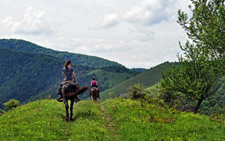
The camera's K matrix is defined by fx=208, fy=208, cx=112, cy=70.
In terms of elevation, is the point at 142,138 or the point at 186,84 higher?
the point at 186,84

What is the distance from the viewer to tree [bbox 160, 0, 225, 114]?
A: 20.9 metres

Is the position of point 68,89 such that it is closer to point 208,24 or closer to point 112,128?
point 112,128

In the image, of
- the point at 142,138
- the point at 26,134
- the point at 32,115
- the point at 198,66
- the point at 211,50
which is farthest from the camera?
the point at 198,66

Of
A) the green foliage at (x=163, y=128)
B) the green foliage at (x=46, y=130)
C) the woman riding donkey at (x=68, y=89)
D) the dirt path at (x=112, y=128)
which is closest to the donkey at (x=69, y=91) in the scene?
the woman riding donkey at (x=68, y=89)

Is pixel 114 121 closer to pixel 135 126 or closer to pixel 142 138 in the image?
pixel 135 126

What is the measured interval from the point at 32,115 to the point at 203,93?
69.1ft

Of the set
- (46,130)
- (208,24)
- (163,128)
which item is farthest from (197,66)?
(46,130)

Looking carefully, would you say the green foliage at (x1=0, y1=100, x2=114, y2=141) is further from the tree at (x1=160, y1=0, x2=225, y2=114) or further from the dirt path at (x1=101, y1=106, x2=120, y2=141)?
the tree at (x1=160, y1=0, x2=225, y2=114)

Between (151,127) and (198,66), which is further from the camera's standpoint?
(198,66)

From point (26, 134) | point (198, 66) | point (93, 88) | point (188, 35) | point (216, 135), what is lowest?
point (216, 135)

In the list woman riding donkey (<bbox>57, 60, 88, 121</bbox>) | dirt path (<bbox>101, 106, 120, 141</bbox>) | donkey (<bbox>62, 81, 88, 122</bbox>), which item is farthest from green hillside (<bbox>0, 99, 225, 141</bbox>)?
woman riding donkey (<bbox>57, 60, 88, 121</bbox>)

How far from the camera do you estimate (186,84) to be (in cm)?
2738

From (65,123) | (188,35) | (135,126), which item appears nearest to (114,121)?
(135,126)

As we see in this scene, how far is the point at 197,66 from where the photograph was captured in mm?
28000
